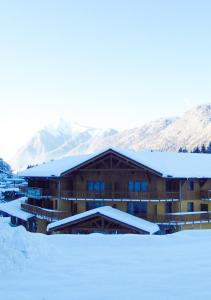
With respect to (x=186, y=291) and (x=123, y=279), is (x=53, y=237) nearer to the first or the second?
(x=123, y=279)

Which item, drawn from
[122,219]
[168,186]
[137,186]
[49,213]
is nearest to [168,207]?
[168,186]

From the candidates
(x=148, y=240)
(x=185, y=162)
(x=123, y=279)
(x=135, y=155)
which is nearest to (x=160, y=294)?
(x=123, y=279)

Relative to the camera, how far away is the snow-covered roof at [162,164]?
37469 mm

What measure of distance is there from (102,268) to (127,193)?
2527 cm

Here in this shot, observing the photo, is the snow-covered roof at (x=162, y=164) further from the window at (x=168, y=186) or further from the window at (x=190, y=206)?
the window at (x=190, y=206)

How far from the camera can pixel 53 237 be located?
19.2 m

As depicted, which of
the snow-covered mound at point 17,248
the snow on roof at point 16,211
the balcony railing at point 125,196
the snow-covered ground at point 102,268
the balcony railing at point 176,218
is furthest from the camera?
the snow on roof at point 16,211

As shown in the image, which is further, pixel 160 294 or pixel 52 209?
pixel 52 209

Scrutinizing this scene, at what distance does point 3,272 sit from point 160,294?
5038 millimetres

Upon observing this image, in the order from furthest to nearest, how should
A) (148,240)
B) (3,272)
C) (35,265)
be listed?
1. (148,240)
2. (35,265)
3. (3,272)

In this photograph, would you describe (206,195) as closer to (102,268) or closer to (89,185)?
(89,185)

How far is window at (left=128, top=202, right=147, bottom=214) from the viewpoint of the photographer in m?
39.3

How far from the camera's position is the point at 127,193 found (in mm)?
38719

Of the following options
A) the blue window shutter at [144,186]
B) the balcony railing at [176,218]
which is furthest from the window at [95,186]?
the balcony railing at [176,218]
